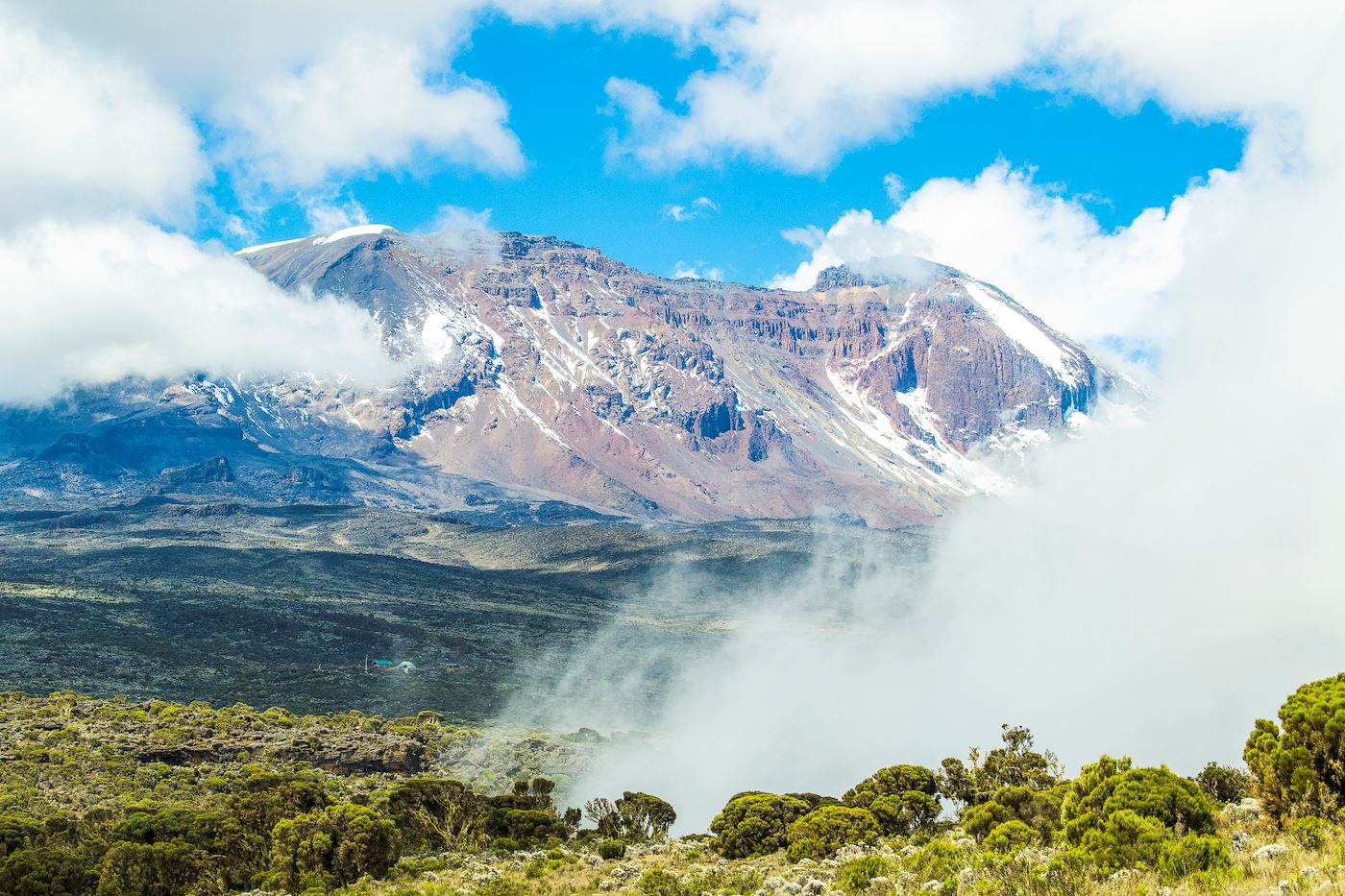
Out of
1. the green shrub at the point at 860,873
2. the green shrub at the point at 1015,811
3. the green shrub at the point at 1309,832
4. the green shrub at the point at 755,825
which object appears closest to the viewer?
the green shrub at the point at 1309,832

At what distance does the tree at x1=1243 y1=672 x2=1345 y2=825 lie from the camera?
21359mm

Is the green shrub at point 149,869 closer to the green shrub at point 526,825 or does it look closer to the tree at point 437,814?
the tree at point 437,814

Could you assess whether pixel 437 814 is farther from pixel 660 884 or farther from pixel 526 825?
pixel 660 884

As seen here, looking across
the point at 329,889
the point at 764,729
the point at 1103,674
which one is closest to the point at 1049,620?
the point at 1103,674

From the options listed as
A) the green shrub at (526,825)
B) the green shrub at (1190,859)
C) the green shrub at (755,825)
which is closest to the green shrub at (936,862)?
the green shrub at (1190,859)

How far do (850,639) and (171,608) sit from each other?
9362cm

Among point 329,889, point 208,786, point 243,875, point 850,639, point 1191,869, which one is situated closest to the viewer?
point 1191,869

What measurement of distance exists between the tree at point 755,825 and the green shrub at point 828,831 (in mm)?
935

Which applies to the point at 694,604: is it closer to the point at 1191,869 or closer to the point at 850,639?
A: the point at 850,639

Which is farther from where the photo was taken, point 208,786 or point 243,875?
point 208,786

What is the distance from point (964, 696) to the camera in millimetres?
104188

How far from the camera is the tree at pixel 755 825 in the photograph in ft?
120

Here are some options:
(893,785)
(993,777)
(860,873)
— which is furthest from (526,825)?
(860,873)

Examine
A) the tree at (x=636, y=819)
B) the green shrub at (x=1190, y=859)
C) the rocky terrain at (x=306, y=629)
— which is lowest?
the tree at (x=636, y=819)
